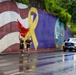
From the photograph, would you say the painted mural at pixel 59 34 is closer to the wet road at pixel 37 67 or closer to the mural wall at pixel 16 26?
the mural wall at pixel 16 26

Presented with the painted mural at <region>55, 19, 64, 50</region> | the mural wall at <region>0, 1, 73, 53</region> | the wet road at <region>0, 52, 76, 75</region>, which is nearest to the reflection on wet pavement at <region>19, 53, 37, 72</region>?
the wet road at <region>0, 52, 76, 75</region>

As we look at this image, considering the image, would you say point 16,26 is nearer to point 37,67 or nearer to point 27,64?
point 27,64

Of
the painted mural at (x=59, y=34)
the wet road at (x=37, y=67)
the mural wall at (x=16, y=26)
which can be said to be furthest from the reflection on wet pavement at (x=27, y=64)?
the painted mural at (x=59, y=34)

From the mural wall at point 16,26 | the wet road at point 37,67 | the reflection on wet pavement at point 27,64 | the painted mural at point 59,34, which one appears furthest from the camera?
the painted mural at point 59,34

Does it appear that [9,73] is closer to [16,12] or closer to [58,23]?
[16,12]

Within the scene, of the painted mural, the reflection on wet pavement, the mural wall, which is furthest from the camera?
the painted mural

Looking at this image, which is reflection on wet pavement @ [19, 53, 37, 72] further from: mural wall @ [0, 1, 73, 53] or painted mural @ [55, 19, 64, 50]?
painted mural @ [55, 19, 64, 50]

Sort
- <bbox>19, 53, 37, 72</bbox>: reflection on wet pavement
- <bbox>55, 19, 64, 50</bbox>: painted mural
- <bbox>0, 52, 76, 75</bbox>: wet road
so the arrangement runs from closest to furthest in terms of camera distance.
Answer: <bbox>0, 52, 76, 75</bbox>: wet road, <bbox>19, 53, 37, 72</bbox>: reflection on wet pavement, <bbox>55, 19, 64, 50</bbox>: painted mural

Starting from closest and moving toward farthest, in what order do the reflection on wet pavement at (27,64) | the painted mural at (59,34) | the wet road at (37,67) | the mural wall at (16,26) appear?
the wet road at (37,67), the reflection on wet pavement at (27,64), the mural wall at (16,26), the painted mural at (59,34)

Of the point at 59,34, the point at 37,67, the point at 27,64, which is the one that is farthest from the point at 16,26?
the point at 59,34

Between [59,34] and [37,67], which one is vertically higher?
[59,34]

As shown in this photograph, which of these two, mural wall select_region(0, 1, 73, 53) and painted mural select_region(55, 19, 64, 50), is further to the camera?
painted mural select_region(55, 19, 64, 50)

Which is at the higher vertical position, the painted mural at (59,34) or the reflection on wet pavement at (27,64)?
the painted mural at (59,34)

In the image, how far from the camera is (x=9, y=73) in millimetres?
11594
